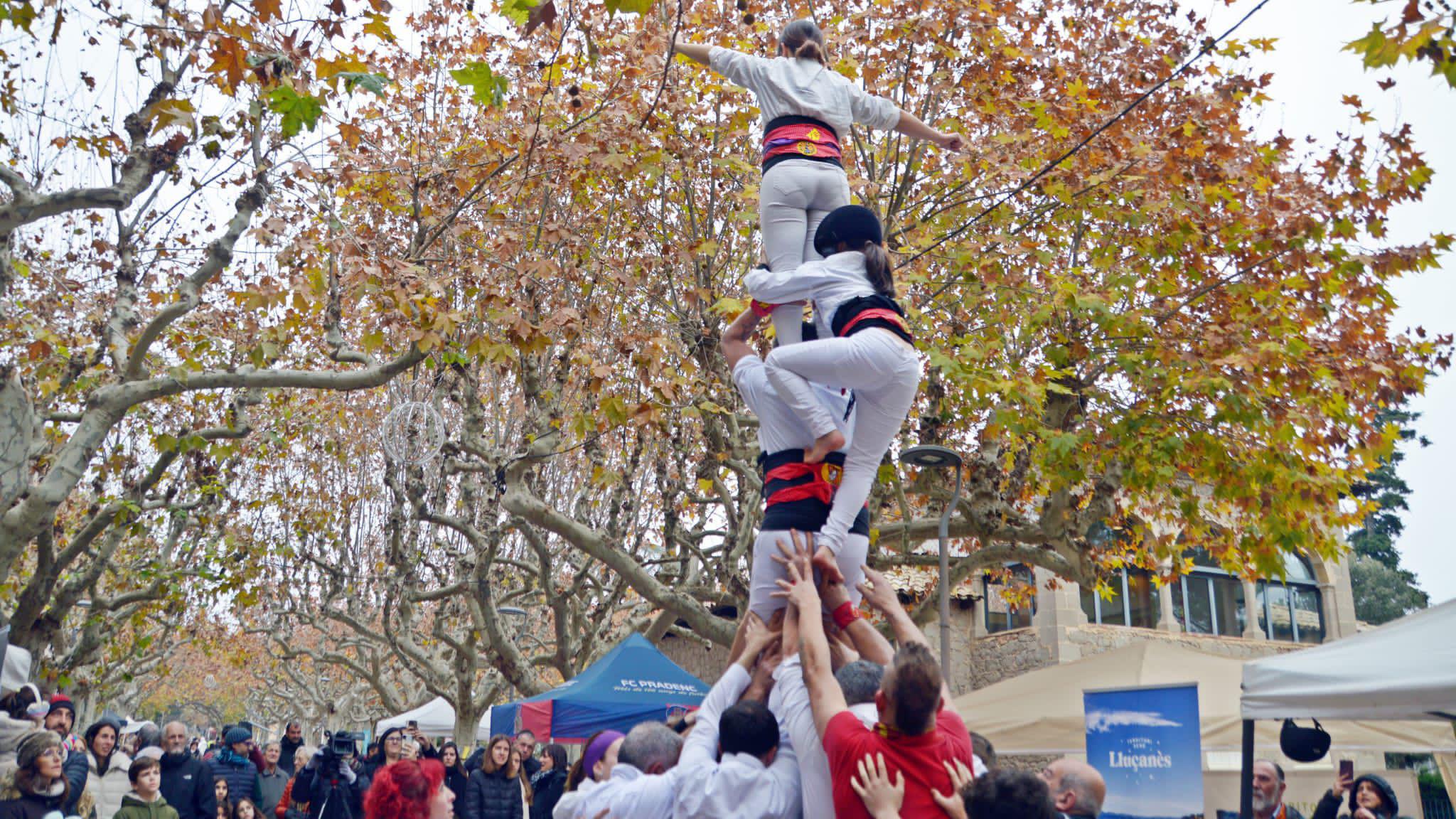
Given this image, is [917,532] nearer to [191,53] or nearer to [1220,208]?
[1220,208]

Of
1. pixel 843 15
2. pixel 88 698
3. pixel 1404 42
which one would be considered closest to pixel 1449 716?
pixel 1404 42

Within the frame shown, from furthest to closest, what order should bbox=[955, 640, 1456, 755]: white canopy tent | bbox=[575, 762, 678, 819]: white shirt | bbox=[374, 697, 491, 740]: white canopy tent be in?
1. bbox=[374, 697, 491, 740]: white canopy tent
2. bbox=[955, 640, 1456, 755]: white canopy tent
3. bbox=[575, 762, 678, 819]: white shirt

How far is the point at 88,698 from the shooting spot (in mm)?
28578

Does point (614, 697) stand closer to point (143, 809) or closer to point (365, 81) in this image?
point (143, 809)

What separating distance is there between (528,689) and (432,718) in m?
9.13

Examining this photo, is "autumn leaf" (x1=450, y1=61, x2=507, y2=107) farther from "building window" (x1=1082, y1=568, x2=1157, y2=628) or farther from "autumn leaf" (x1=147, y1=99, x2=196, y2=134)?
"building window" (x1=1082, y1=568, x2=1157, y2=628)

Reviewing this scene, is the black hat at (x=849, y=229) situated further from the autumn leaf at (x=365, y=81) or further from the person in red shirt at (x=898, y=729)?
the autumn leaf at (x=365, y=81)

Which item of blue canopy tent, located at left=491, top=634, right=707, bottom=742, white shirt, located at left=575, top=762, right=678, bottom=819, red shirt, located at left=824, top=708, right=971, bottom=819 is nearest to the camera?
red shirt, located at left=824, top=708, right=971, bottom=819

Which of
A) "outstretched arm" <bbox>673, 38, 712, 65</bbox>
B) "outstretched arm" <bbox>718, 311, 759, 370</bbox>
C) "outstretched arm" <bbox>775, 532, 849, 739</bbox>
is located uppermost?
"outstretched arm" <bbox>673, 38, 712, 65</bbox>

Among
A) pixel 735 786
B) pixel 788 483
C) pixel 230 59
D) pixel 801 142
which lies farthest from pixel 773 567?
pixel 230 59

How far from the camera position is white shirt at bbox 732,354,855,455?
15.5ft

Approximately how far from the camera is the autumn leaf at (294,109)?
636cm

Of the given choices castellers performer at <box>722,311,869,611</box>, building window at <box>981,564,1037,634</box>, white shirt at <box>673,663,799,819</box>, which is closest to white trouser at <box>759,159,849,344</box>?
castellers performer at <box>722,311,869,611</box>

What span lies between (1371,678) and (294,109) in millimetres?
6592
